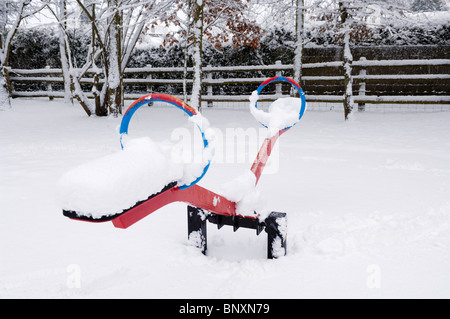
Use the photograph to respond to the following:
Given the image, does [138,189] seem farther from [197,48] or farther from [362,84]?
[362,84]

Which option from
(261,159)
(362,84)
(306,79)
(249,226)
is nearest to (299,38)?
(306,79)

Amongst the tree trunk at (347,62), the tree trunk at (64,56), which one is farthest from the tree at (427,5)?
the tree trunk at (64,56)

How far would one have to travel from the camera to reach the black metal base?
220 cm

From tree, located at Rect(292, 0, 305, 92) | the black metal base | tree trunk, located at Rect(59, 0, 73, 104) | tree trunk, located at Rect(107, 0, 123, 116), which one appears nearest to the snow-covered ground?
the black metal base

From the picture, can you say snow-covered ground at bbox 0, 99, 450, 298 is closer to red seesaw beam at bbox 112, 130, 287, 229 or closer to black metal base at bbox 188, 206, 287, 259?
black metal base at bbox 188, 206, 287, 259

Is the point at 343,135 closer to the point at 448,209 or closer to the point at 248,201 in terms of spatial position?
the point at 448,209

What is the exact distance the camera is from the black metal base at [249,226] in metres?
2.20

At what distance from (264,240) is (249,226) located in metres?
0.32

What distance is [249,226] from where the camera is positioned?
2.29m

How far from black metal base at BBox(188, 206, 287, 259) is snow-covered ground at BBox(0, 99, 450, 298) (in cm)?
7

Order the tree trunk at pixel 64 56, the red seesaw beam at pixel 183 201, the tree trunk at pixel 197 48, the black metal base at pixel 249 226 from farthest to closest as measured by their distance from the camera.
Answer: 1. the tree trunk at pixel 64 56
2. the tree trunk at pixel 197 48
3. the black metal base at pixel 249 226
4. the red seesaw beam at pixel 183 201

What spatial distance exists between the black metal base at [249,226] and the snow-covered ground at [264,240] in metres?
0.07

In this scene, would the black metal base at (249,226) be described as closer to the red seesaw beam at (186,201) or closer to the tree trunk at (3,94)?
the red seesaw beam at (186,201)
